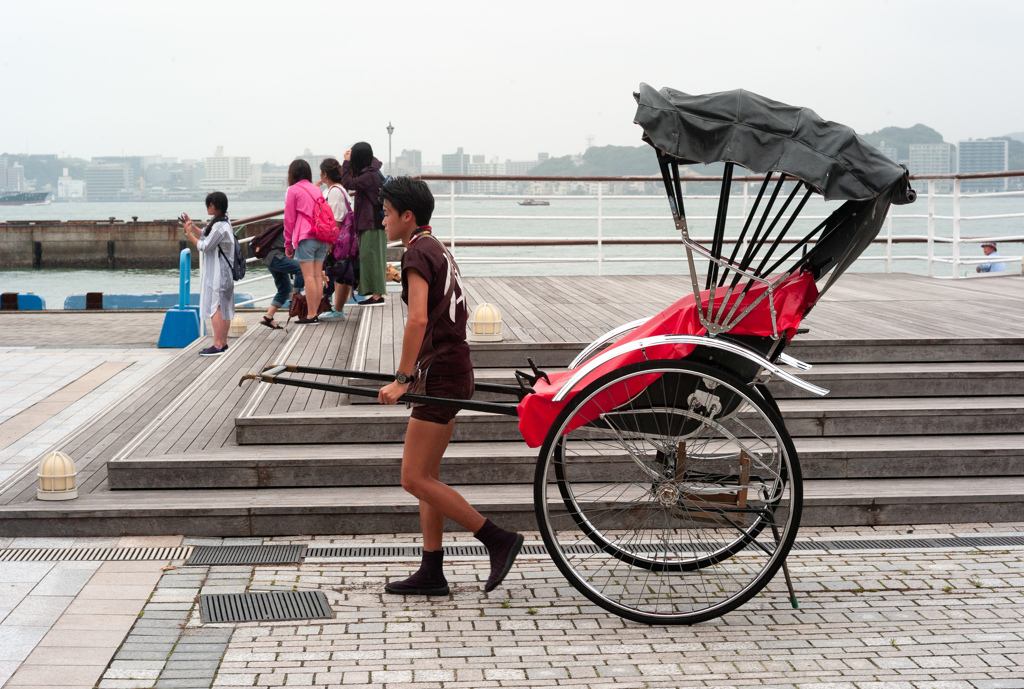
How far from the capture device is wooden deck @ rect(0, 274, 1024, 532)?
19.4ft

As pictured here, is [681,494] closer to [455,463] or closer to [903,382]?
[455,463]

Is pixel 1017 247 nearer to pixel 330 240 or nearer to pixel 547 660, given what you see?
pixel 330 240

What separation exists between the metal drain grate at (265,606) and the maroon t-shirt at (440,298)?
1.20 metres

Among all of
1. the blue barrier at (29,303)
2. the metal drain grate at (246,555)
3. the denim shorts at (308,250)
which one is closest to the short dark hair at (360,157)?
the denim shorts at (308,250)

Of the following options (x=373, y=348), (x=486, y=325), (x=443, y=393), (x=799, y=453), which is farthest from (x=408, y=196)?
(x=373, y=348)

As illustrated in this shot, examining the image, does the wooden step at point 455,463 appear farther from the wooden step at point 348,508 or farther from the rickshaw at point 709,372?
the rickshaw at point 709,372

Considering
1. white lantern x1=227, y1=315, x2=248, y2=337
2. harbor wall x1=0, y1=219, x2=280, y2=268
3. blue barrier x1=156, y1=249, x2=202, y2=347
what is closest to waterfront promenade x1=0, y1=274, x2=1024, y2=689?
white lantern x1=227, y1=315, x2=248, y2=337

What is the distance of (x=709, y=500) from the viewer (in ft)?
14.5

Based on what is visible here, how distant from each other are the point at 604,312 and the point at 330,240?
3.02 metres

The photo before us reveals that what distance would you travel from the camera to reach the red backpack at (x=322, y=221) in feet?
31.9

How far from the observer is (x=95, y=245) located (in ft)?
206

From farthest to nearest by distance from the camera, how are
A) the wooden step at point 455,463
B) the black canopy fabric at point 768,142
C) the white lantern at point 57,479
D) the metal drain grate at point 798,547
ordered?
the wooden step at point 455,463, the white lantern at point 57,479, the metal drain grate at point 798,547, the black canopy fabric at point 768,142

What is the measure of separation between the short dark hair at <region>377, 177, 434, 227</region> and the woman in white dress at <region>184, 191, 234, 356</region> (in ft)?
20.0

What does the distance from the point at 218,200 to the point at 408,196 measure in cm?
628
